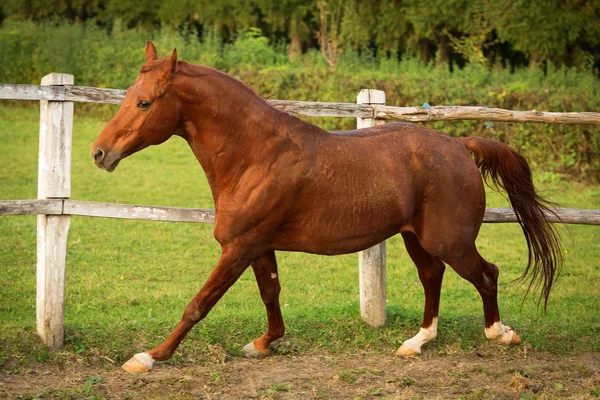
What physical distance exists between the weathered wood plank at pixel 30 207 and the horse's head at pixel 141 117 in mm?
913

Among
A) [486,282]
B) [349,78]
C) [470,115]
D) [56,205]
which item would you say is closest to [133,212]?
[56,205]

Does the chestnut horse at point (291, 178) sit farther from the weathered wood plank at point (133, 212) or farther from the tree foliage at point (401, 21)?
the tree foliage at point (401, 21)

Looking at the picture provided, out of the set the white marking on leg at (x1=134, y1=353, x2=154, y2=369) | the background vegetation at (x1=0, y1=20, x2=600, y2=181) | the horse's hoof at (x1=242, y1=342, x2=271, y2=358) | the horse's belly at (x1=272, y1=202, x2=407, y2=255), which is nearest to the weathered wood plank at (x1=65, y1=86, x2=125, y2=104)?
the horse's belly at (x1=272, y1=202, x2=407, y2=255)

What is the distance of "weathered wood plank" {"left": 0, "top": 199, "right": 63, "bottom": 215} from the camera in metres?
5.52

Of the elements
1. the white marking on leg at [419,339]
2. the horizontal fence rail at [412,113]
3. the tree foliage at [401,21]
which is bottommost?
the white marking on leg at [419,339]

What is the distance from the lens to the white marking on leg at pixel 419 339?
6.00 metres

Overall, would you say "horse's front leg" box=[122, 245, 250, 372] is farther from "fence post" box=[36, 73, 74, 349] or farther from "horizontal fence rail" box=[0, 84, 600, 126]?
"horizontal fence rail" box=[0, 84, 600, 126]

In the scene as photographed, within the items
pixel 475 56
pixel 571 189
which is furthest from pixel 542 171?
pixel 475 56

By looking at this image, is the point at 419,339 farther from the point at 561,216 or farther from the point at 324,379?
the point at 561,216

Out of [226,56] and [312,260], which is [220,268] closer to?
[312,260]

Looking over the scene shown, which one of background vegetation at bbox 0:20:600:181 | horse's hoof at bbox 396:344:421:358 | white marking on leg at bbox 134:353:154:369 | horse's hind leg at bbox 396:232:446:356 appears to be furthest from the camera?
background vegetation at bbox 0:20:600:181

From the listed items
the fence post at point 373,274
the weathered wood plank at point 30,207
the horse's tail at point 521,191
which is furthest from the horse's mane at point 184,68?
the horse's tail at point 521,191

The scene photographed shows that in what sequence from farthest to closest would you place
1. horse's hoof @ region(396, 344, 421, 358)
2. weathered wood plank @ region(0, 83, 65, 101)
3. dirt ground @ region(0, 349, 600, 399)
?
horse's hoof @ region(396, 344, 421, 358) → weathered wood plank @ region(0, 83, 65, 101) → dirt ground @ region(0, 349, 600, 399)

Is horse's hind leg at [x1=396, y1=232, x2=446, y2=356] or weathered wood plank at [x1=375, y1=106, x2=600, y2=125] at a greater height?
weathered wood plank at [x1=375, y1=106, x2=600, y2=125]
